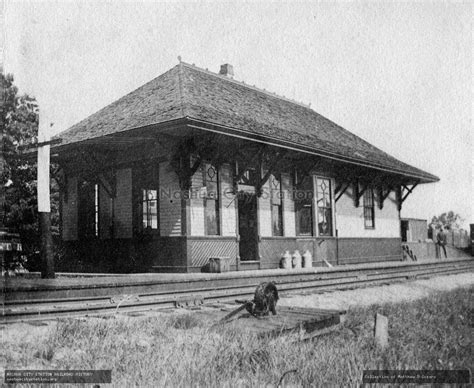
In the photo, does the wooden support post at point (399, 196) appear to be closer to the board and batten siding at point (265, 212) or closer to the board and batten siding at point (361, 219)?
the board and batten siding at point (361, 219)

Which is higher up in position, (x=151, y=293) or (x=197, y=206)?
(x=197, y=206)

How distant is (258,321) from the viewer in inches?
192

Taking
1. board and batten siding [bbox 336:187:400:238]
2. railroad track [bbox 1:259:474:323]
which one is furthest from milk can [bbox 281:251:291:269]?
board and batten siding [bbox 336:187:400:238]

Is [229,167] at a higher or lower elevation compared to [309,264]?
higher

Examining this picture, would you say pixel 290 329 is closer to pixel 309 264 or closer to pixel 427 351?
pixel 427 351

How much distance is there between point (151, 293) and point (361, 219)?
1128 cm

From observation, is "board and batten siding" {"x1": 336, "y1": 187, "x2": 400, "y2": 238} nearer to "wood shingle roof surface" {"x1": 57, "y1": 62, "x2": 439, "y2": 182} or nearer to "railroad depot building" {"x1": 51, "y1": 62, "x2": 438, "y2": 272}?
"railroad depot building" {"x1": 51, "y1": 62, "x2": 438, "y2": 272}

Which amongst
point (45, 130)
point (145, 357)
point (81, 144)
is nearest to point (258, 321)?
point (145, 357)

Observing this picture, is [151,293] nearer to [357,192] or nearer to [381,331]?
[381,331]

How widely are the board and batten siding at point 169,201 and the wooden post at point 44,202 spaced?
358 centimetres

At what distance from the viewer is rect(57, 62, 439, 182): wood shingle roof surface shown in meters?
12.0

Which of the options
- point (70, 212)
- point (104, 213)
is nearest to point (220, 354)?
point (104, 213)

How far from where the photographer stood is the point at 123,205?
13508mm

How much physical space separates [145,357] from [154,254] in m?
8.24
